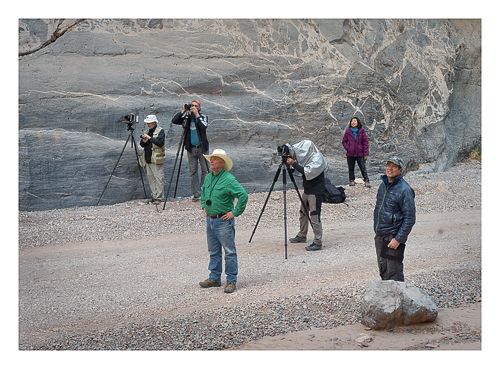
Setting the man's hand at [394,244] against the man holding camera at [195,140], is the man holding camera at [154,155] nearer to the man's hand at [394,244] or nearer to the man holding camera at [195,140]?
the man holding camera at [195,140]

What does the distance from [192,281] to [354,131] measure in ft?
21.8

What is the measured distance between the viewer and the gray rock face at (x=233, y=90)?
9.94 metres

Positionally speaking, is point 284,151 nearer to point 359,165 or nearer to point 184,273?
point 184,273

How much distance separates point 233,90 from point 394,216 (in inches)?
291

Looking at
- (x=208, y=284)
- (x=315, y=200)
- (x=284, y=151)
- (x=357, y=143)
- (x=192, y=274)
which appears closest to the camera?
(x=208, y=284)

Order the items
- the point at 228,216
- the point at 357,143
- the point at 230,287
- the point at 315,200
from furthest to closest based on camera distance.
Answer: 1. the point at 357,143
2. the point at 315,200
3. the point at 230,287
4. the point at 228,216

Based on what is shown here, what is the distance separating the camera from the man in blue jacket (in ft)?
15.3

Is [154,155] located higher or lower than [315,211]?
higher

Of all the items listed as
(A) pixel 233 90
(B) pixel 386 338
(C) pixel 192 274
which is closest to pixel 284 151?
(C) pixel 192 274

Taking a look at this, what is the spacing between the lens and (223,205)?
17.3ft

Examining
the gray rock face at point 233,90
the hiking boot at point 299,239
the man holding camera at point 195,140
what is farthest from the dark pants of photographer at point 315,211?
the gray rock face at point 233,90

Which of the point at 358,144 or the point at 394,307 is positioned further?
the point at 358,144

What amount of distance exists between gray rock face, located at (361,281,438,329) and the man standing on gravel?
1.58 metres

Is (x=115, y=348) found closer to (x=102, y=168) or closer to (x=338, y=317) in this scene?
(x=338, y=317)
